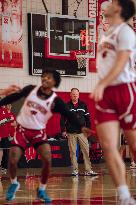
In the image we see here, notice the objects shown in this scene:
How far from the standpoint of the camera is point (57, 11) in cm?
1795

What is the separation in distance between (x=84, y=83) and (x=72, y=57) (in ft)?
4.04

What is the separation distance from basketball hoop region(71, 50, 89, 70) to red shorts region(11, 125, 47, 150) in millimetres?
9589

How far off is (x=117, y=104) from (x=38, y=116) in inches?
95.2

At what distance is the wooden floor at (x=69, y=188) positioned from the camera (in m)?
8.04

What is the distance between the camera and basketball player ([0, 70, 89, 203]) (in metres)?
7.99

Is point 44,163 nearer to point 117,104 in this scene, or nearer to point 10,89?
point 10,89

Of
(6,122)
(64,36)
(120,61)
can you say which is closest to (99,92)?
(120,61)

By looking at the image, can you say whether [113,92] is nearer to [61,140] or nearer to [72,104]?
[72,104]

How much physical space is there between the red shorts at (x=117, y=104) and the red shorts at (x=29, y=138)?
2375 millimetres

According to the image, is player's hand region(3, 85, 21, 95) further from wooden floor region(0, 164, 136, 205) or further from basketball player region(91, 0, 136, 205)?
basketball player region(91, 0, 136, 205)

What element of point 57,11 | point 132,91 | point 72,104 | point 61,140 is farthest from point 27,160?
point 132,91

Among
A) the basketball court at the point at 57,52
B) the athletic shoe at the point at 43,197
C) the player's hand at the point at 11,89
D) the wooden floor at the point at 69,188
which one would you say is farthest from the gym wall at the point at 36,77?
the athletic shoe at the point at 43,197

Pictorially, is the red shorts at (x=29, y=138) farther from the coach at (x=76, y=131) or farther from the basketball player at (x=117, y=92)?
the coach at (x=76, y=131)

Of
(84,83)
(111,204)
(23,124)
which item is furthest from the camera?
(84,83)
